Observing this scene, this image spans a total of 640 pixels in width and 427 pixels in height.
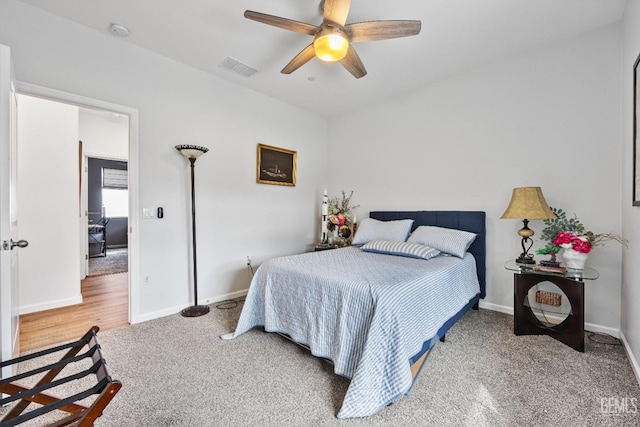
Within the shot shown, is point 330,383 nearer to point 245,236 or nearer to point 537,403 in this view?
point 537,403

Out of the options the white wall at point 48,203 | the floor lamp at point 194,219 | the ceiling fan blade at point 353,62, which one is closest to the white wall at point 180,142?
the floor lamp at point 194,219

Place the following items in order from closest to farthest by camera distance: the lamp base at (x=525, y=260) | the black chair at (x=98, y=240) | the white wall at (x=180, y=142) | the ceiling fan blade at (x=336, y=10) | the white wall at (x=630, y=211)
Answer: the ceiling fan blade at (x=336, y=10) → the white wall at (x=630, y=211) → the white wall at (x=180, y=142) → the lamp base at (x=525, y=260) → the black chair at (x=98, y=240)

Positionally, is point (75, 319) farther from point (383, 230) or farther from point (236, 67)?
point (383, 230)

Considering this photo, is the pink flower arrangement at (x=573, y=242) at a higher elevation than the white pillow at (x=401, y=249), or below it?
higher

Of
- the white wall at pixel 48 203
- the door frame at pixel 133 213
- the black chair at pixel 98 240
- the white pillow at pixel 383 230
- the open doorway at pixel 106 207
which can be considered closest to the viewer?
the door frame at pixel 133 213

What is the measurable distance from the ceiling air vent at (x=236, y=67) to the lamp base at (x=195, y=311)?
2.71 metres

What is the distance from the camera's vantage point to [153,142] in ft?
9.44

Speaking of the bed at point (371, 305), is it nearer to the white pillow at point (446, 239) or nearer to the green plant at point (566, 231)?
the white pillow at point (446, 239)

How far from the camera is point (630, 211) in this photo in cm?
210

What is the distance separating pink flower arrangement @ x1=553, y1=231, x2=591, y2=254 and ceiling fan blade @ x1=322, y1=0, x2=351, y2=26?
96.9 inches

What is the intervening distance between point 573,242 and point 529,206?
419 mm

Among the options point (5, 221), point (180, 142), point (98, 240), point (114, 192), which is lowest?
point (98, 240)

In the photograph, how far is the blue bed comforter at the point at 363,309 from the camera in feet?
5.13

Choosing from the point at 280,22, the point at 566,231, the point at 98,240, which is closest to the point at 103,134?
the point at 98,240
